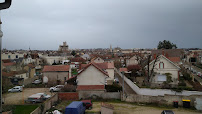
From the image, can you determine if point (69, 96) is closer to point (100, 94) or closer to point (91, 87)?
point (91, 87)

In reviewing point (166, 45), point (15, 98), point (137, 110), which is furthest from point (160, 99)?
point (166, 45)

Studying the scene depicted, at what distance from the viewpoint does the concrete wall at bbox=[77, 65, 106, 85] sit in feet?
80.6

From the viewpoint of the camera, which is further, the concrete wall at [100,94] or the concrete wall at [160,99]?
the concrete wall at [100,94]

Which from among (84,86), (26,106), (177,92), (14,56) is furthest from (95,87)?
(14,56)

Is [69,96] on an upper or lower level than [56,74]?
lower

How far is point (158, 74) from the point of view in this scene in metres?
29.8

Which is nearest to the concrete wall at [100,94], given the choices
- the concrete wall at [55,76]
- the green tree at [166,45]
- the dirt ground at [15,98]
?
the dirt ground at [15,98]

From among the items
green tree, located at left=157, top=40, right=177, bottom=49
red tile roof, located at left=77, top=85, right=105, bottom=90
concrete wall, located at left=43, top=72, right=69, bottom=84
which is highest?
green tree, located at left=157, top=40, right=177, bottom=49

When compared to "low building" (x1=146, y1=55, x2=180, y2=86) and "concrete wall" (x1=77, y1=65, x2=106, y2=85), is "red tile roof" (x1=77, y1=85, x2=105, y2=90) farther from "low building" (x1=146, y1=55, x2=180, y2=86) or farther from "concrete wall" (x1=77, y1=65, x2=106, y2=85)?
"low building" (x1=146, y1=55, x2=180, y2=86)

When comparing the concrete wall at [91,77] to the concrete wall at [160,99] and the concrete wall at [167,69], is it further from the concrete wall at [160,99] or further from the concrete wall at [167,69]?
the concrete wall at [167,69]

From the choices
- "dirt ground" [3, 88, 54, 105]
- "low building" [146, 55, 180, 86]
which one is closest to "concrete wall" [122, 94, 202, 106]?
"low building" [146, 55, 180, 86]

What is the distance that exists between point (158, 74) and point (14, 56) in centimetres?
6246

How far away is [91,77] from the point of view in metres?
24.6

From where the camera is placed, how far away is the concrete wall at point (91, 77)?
24.6 metres
